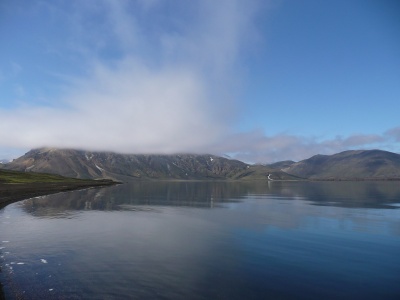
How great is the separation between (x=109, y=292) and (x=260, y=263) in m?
14.9

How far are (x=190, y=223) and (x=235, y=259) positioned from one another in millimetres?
24441

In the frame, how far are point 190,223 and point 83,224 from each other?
59.6 ft

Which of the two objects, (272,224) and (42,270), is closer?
(42,270)

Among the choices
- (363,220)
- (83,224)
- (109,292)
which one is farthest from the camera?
(363,220)

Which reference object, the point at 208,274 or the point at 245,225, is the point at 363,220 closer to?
the point at 245,225

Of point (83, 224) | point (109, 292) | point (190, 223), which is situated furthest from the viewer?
point (190, 223)

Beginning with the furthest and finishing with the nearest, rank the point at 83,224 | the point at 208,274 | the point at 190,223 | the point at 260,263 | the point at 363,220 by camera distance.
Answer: the point at 363,220, the point at 190,223, the point at 83,224, the point at 260,263, the point at 208,274

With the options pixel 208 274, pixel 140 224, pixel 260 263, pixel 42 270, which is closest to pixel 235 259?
pixel 260 263

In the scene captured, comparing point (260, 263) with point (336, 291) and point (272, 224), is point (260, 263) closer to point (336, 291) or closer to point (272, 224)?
point (336, 291)

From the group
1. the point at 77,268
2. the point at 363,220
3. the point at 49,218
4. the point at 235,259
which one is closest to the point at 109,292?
the point at 77,268

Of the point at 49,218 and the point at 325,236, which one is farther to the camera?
the point at 49,218

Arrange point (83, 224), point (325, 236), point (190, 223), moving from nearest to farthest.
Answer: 1. point (325, 236)
2. point (83, 224)
3. point (190, 223)

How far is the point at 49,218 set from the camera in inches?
2221

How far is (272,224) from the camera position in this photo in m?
53.2
